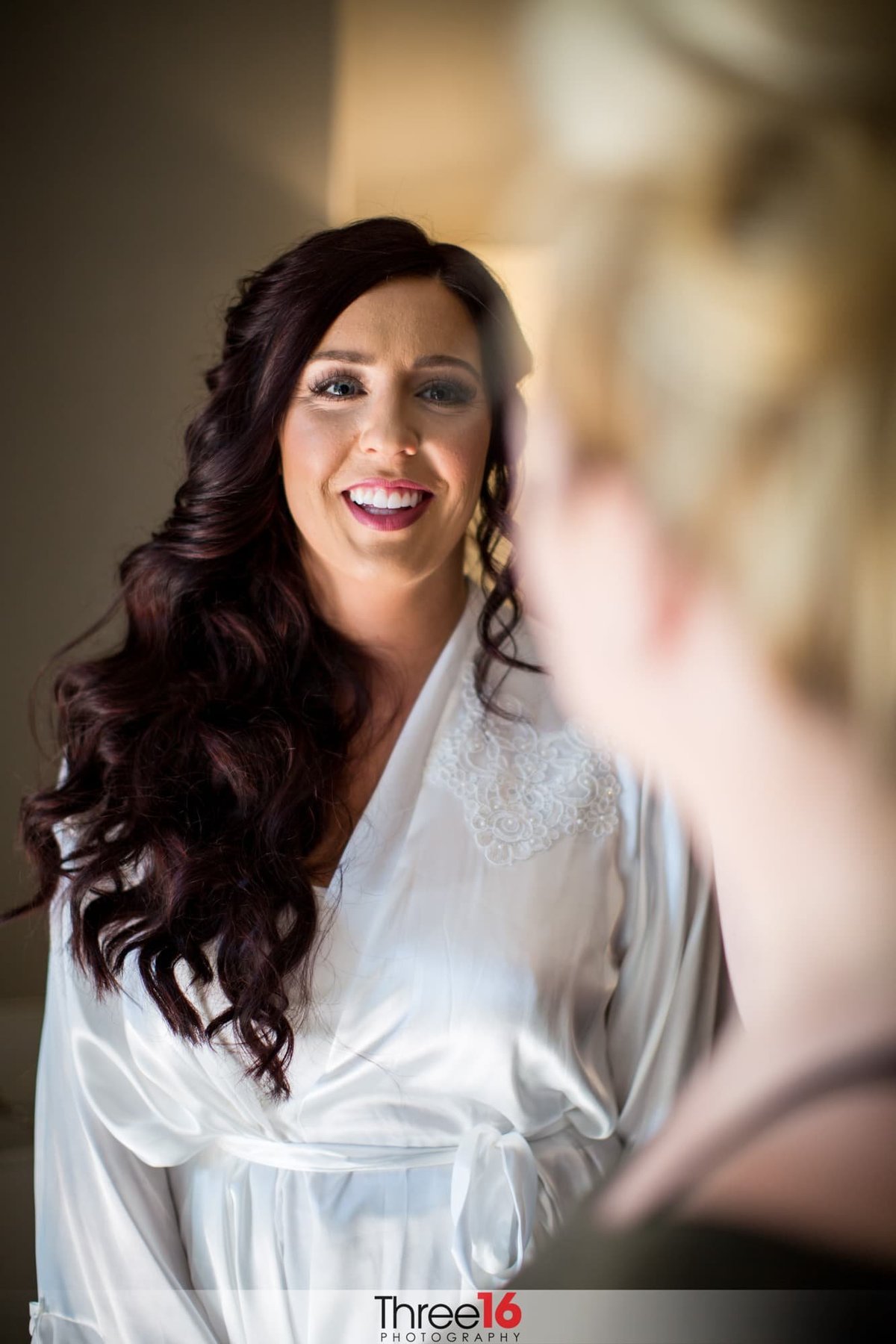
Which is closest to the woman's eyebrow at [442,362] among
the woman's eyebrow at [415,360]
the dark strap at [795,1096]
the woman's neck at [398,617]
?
the woman's eyebrow at [415,360]

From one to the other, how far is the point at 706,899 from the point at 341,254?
0.37m

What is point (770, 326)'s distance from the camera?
33 cm

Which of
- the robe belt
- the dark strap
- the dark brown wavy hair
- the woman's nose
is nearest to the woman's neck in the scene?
the dark brown wavy hair

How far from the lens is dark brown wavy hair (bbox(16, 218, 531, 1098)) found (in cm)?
53

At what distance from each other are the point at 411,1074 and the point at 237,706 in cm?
23

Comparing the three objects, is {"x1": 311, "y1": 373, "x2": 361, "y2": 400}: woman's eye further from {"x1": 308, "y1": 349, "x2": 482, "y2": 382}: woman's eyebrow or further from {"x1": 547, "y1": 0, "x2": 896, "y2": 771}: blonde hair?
{"x1": 547, "y1": 0, "x2": 896, "y2": 771}: blonde hair

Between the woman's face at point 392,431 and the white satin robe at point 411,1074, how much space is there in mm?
115

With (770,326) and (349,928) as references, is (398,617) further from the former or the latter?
(770,326)

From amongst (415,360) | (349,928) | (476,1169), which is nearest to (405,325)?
(415,360)

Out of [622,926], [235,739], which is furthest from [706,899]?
[235,739]

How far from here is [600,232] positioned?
0.38 m

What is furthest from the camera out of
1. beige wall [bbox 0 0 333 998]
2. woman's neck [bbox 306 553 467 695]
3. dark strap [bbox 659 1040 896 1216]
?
woman's neck [bbox 306 553 467 695]

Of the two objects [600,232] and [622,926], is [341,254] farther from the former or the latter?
[622,926]

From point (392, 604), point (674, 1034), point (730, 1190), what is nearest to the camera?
point (730, 1190)
